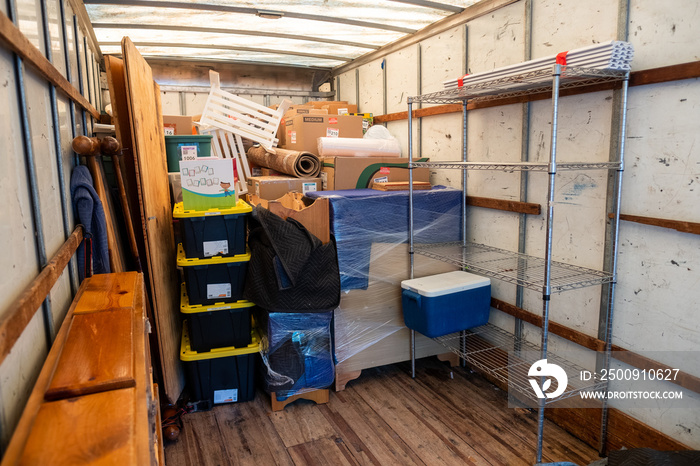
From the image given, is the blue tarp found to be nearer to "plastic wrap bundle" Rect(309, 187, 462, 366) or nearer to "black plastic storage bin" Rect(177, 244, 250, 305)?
"plastic wrap bundle" Rect(309, 187, 462, 366)

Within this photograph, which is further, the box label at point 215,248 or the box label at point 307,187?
the box label at point 307,187

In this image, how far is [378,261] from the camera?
9.72ft

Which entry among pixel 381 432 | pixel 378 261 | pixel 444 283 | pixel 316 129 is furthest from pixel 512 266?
pixel 316 129

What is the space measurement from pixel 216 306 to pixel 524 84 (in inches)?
80.2

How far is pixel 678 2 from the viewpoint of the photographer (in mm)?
1873

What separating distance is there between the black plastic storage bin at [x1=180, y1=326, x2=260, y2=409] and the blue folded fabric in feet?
3.26

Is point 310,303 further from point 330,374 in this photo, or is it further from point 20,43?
point 20,43

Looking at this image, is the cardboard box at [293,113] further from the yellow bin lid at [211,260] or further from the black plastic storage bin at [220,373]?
the black plastic storage bin at [220,373]

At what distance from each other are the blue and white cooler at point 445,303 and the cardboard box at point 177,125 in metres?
2.20

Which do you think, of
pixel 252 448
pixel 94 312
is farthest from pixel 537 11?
pixel 252 448

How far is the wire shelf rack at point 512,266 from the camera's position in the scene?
218cm

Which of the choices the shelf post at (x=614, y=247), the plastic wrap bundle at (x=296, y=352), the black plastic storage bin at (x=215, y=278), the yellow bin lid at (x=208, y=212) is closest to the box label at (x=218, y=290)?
the black plastic storage bin at (x=215, y=278)

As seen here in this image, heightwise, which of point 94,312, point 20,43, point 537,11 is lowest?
point 94,312

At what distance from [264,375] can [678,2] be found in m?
2.70
